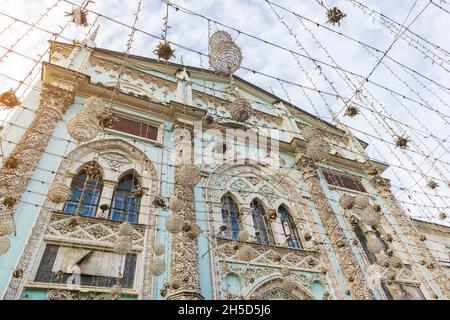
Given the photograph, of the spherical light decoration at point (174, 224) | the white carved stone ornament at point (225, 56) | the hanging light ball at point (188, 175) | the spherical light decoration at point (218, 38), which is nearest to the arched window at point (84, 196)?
the hanging light ball at point (188, 175)

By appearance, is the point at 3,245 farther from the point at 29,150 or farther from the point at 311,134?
the point at 311,134

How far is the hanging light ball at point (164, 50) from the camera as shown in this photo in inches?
179

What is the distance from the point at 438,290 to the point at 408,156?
6.54 m

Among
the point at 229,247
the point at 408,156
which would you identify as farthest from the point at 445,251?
the point at 229,247

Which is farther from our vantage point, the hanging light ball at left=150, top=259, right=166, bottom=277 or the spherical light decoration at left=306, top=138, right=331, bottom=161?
the spherical light decoration at left=306, top=138, right=331, bottom=161

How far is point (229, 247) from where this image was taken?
25.8ft

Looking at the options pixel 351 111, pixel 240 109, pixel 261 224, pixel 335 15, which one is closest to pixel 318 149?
pixel 351 111

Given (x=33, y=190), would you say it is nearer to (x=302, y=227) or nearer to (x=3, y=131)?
(x=3, y=131)

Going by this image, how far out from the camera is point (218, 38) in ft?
19.0

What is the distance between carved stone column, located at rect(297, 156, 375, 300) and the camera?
828cm

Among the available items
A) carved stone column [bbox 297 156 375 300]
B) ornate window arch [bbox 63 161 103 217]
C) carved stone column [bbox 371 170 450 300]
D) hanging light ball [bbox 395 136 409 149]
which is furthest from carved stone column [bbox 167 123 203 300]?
carved stone column [bbox 371 170 450 300]

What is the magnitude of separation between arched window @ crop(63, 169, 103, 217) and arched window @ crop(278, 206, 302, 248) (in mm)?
5864

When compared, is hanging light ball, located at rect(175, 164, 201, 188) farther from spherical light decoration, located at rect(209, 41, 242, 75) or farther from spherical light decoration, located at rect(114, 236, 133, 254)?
spherical light decoration, located at rect(209, 41, 242, 75)

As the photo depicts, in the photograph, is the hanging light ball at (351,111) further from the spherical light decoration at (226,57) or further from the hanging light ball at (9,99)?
the hanging light ball at (9,99)
